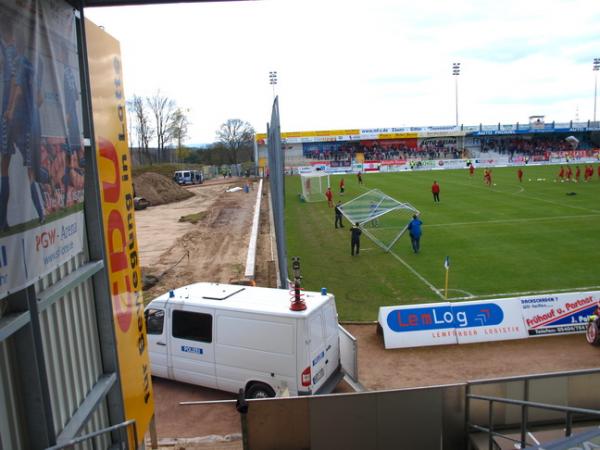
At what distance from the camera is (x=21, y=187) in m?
3.75

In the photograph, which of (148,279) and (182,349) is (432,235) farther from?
(182,349)

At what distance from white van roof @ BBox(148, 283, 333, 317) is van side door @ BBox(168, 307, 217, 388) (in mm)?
219

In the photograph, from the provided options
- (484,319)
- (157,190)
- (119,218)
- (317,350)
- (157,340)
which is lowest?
(484,319)

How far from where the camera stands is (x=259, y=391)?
9.09m

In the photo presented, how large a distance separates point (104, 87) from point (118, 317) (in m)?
2.62

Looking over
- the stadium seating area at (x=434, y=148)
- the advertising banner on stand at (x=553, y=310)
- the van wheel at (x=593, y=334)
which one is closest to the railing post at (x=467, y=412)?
the advertising banner on stand at (x=553, y=310)

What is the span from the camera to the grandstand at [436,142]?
85.0m

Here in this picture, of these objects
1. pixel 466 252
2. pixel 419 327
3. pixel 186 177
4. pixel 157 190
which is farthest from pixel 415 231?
pixel 186 177

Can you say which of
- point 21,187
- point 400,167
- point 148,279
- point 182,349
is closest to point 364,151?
point 400,167

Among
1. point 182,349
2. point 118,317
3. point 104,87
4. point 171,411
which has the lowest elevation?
point 171,411

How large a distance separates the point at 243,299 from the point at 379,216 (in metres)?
13.5

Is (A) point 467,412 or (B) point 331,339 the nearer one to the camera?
(A) point 467,412

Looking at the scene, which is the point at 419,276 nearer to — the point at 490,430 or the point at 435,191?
the point at 490,430

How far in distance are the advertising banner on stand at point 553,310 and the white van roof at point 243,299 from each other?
543cm
